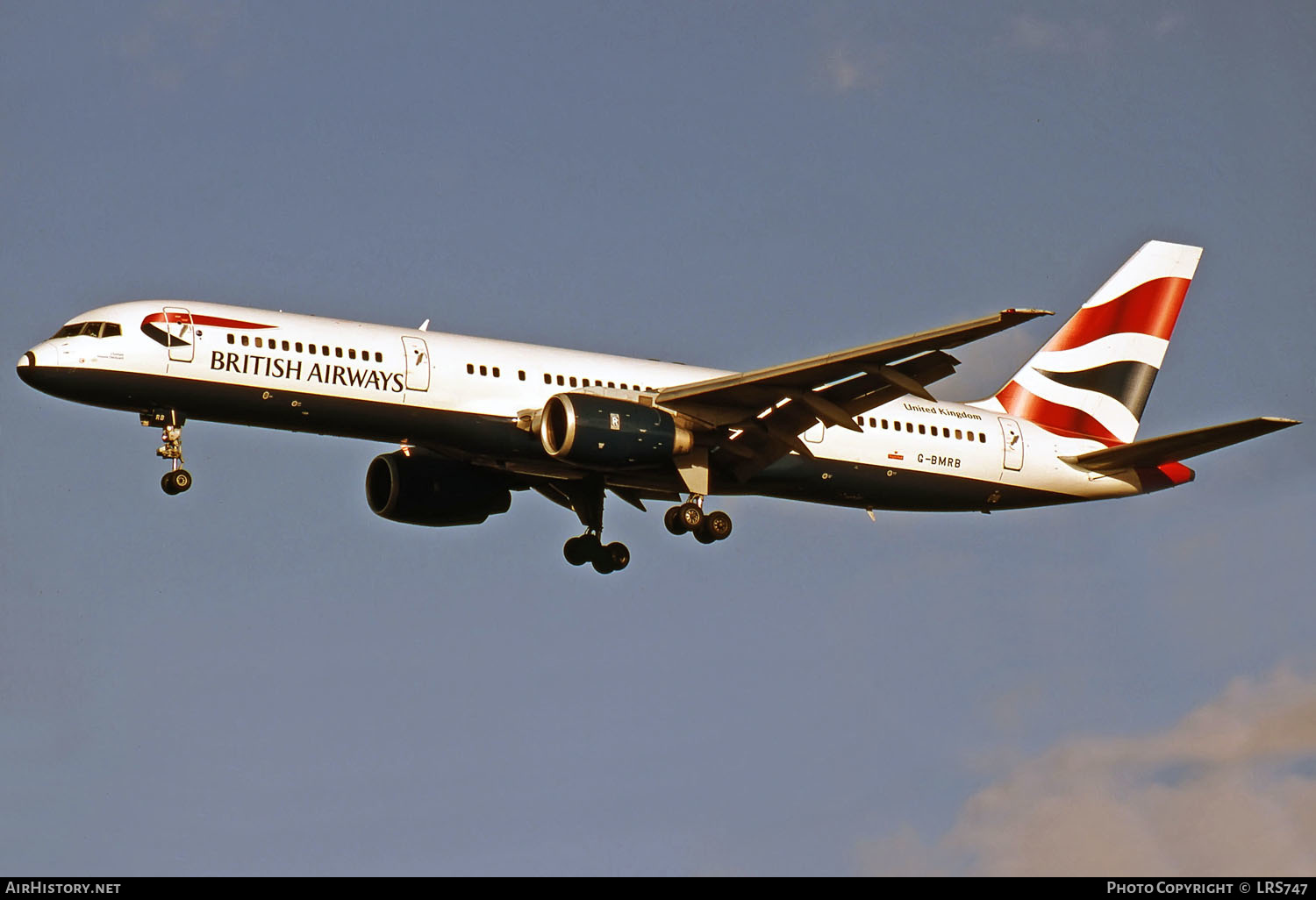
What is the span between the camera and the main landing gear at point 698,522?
49.6 metres

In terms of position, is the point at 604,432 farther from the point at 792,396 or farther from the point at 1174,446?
the point at 1174,446

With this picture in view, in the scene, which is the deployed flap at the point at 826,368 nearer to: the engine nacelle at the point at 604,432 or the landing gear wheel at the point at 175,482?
the engine nacelle at the point at 604,432

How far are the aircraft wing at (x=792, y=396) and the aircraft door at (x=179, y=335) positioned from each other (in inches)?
442

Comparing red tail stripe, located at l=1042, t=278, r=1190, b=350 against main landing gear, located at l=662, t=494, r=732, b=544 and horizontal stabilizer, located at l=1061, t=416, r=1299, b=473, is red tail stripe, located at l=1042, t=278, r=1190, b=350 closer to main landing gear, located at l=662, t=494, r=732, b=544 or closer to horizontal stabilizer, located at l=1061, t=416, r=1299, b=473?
horizontal stabilizer, located at l=1061, t=416, r=1299, b=473

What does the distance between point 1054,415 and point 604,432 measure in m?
15.3

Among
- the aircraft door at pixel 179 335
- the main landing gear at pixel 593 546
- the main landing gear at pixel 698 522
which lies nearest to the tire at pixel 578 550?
the main landing gear at pixel 593 546

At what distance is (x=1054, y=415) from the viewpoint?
5534cm

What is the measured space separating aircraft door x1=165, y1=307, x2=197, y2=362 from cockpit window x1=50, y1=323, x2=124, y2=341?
110cm

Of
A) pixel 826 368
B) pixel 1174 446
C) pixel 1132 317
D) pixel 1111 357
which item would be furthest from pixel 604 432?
pixel 1132 317

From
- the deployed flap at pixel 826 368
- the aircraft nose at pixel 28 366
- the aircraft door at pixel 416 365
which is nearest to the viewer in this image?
the deployed flap at pixel 826 368

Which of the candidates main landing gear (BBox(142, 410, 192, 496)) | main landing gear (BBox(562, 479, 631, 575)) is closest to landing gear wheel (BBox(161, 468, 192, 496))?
main landing gear (BBox(142, 410, 192, 496))
